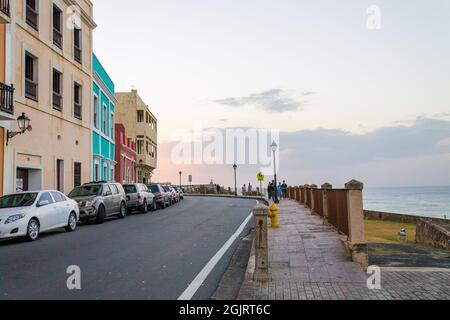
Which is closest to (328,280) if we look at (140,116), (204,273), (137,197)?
(204,273)

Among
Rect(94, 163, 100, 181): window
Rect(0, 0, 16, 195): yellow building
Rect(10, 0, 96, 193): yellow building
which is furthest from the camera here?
Rect(94, 163, 100, 181): window

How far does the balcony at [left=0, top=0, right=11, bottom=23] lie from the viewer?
17219 millimetres

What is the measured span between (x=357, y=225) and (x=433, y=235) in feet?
39.9

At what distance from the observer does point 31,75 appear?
20969mm

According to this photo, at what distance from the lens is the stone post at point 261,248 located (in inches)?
283

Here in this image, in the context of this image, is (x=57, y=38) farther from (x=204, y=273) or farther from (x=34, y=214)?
(x=204, y=273)

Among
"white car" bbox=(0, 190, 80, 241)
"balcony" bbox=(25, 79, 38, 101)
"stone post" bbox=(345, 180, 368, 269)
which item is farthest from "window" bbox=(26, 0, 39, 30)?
"stone post" bbox=(345, 180, 368, 269)

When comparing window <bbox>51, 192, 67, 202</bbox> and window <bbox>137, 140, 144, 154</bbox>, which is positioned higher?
window <bbox>137, 140, 144, 154</bbox>

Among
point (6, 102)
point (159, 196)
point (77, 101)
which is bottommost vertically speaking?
point (159, 196)

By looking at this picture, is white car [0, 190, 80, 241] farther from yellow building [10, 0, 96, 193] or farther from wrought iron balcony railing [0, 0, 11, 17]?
wrought iron balcony railing [0, 0, 11, 17]

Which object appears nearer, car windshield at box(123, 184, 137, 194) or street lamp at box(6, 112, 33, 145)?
street lamp at box(6, 112, 33, 145)
